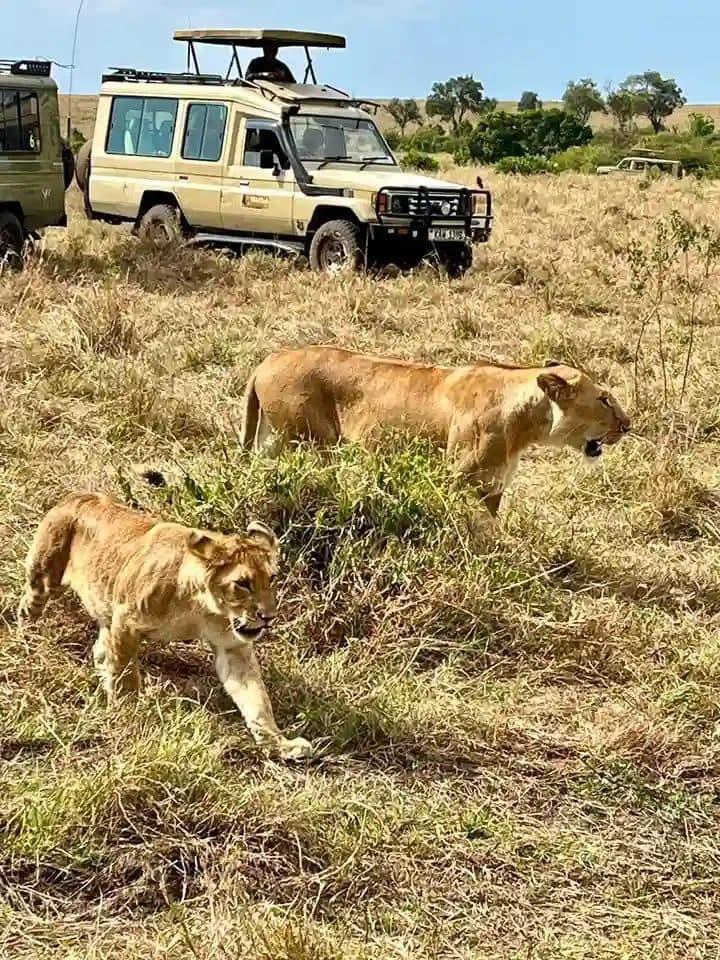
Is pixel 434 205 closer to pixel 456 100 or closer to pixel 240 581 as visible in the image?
pixel 240 581

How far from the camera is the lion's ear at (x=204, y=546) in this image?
153 inches

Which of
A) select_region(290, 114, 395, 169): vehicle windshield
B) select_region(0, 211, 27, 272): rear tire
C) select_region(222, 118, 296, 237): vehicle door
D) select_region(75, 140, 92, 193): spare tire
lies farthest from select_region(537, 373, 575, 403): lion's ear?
select_region(75, 140, 92, 193): spare tire

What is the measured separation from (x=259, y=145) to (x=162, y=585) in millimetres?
11373

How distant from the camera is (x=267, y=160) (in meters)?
14.5

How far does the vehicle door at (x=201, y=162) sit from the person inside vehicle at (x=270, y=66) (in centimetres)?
107

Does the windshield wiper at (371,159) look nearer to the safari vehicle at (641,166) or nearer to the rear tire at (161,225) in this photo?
the rear tire at (161,225)

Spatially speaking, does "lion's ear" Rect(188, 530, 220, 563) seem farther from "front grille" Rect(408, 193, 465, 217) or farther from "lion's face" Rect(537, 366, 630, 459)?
"front grille" Rect(408, 193, 465, 217)

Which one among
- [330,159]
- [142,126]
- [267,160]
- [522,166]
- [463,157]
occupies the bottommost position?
[267,160]

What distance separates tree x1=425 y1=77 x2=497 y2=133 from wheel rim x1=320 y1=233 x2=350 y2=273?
71.0 metres

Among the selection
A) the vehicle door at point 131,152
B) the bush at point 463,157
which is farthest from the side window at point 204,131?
the bush at point 463,157

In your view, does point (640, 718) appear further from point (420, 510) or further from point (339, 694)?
point (420, 510)

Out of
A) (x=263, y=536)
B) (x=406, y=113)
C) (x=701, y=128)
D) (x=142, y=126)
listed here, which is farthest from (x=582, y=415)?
(x=406, y=113)

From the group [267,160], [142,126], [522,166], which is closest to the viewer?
[267,160]

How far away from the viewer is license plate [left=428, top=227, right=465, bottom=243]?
45.2 feet
